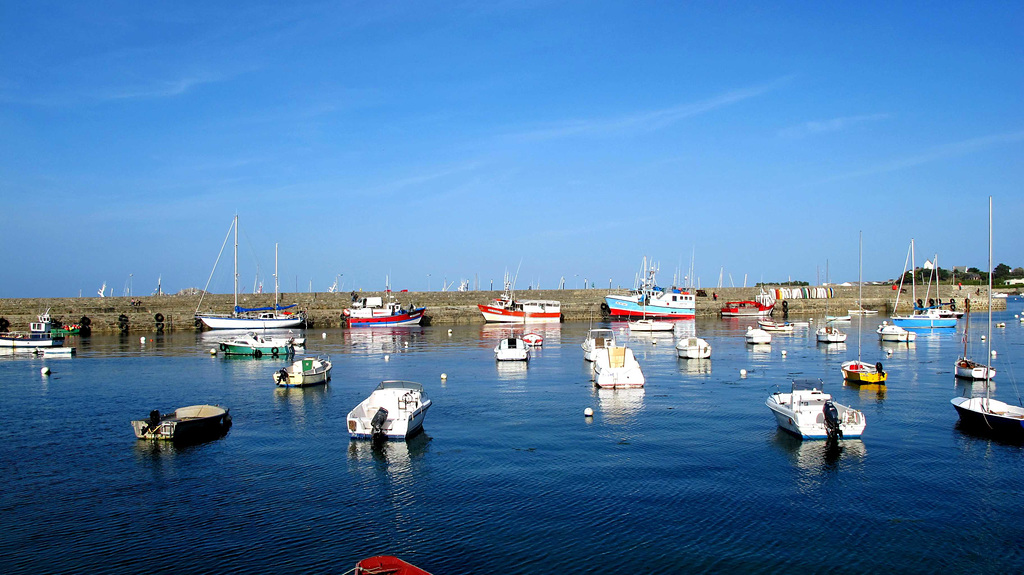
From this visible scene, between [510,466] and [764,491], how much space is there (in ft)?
23.1

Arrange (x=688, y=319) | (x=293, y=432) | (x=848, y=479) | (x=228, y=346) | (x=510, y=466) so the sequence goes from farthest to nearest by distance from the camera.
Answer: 1. (x=688, y=319)
2. (x=228, y=346)
3. (x=293, y=432)
4. (x=510, y=466)
5. (x=848, y=479)

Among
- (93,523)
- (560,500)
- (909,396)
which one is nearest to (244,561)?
(93,523)

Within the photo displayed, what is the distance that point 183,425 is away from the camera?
25.0m

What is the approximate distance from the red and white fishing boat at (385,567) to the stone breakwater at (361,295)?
276ft

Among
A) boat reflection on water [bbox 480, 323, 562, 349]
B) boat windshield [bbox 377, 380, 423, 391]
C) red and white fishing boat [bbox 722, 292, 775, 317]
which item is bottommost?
boat reflection on water [bbox 480, 323, 562, 349]

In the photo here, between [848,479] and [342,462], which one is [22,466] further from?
[848,479]

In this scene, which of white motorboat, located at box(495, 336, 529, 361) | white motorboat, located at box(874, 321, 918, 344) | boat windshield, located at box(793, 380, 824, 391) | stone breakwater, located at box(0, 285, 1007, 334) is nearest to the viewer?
boat windshield, located at box(793, 380, 824, 391)

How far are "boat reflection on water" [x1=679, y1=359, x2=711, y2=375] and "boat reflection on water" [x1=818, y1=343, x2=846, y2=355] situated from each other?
12.1m

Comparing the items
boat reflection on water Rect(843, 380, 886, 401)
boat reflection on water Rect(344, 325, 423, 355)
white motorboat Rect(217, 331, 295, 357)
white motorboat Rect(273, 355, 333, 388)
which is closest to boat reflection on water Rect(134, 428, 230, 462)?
white motorboat Rect(273, 355, 333, 388)

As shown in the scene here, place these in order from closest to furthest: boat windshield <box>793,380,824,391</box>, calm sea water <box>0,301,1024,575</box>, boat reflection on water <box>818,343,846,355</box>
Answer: calm sea water <box>0,301,1024,575</box>, boat windshield <box>793,380,824,391</box>, boat reflection on water <box>818,343,846,355</box>

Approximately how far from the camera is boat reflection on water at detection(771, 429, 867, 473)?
824 inches

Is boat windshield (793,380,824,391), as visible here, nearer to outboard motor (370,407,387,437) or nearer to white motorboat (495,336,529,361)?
outboard motor (370,407,387,437)

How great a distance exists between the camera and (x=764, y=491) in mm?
18391

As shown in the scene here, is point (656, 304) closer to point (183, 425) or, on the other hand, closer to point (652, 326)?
point (652, 326)
